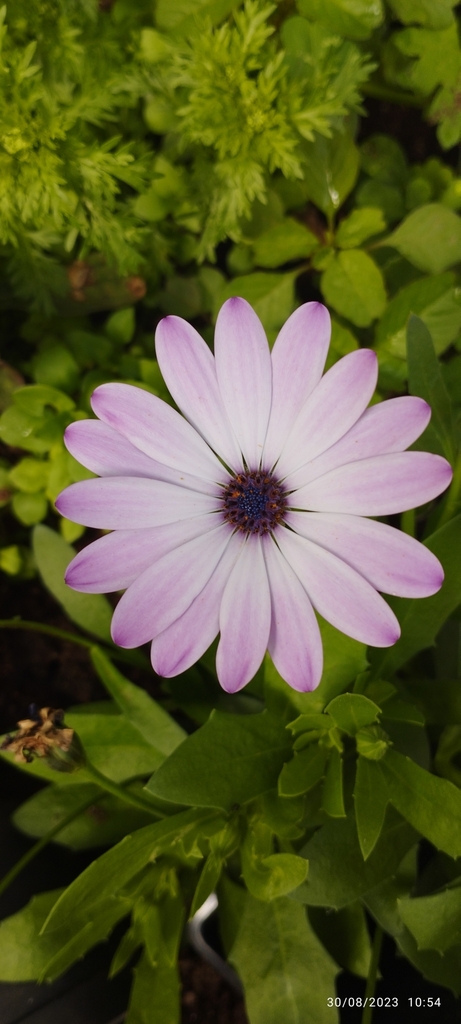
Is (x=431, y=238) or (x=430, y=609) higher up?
(x=431, y=238)

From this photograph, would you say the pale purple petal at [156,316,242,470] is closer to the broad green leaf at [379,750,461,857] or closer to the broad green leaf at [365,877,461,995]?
the broad green leaf at [379,750,461,857]

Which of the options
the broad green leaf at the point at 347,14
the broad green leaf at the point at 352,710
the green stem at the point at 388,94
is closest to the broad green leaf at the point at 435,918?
the broad green leaf at the point at 352,710

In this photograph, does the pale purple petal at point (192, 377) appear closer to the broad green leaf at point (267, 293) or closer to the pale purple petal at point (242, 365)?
the pale purple petal at point (242, 365)

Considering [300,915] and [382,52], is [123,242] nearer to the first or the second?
[382,52]

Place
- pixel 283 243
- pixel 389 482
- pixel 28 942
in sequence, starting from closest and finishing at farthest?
1. pixel 389 482
2. pixel 28 942
3. pixel 283 243

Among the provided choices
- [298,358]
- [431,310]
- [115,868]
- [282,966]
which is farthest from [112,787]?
[431,310]

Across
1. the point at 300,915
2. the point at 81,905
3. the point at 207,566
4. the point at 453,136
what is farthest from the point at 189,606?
the point at 453,136

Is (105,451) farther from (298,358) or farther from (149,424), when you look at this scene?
(298,358)
